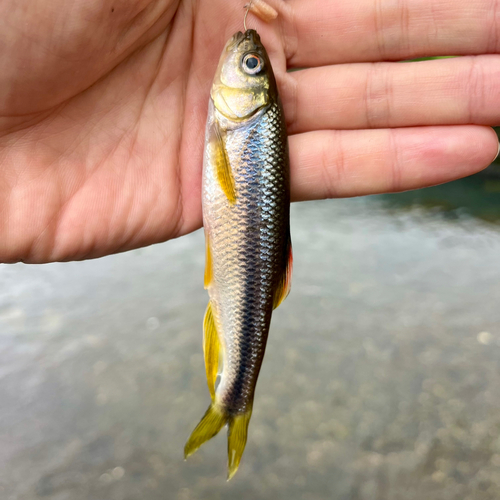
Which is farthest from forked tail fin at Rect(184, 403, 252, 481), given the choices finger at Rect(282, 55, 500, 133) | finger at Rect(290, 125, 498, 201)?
finger at Rect(282, 55, 500, 133)

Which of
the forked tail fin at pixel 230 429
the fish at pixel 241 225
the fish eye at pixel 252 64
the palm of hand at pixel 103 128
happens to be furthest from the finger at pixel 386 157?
the forked tail fin at pixel 230 429

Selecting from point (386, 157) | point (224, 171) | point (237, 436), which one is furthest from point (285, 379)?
point (224, 171)

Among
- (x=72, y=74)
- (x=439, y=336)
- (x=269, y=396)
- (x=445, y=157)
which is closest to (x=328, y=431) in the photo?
(x=269, y=396)

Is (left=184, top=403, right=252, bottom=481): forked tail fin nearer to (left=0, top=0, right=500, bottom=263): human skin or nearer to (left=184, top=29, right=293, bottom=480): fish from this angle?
(left=184, top=29, right=293, bottom=480): fish

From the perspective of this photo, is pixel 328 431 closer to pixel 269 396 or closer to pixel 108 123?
pixel 269 396

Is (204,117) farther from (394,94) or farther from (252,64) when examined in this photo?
(394,94)

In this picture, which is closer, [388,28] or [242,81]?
[242,81]
